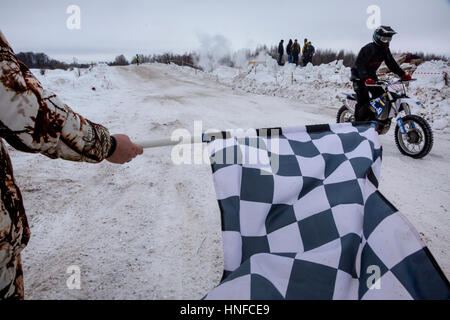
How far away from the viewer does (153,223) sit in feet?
8.79

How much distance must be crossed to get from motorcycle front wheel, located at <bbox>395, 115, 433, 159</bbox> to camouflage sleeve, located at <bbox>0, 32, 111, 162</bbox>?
16.8 ft

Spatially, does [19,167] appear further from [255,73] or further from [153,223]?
→ [255,73]

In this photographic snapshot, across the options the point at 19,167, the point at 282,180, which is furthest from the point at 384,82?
the point at 19,167

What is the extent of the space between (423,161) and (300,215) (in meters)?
4.17

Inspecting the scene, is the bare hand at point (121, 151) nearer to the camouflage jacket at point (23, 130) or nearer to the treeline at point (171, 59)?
the camouflage jacket at point (23, 130)

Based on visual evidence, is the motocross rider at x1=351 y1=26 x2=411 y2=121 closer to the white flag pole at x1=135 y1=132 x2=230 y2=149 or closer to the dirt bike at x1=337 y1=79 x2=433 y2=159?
the dirt bike at x1=337 y1=79 x2=433 y2=159

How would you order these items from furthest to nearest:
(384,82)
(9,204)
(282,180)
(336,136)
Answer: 1. (384,82)
2. (336,136)
3. (282,180)
4. (9,204)

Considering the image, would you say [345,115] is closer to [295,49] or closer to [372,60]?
[372,60]

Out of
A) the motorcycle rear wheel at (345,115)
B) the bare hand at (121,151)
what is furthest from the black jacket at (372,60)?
the bare hand at (121,151)

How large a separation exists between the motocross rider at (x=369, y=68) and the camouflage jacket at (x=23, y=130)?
210 inches

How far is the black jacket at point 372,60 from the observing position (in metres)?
5.10

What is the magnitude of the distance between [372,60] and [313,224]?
492 centimetres

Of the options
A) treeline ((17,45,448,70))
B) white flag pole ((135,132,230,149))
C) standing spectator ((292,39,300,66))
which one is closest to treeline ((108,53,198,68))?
treeline ((17,45,448,70))

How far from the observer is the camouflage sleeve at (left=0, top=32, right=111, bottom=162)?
88 cm
